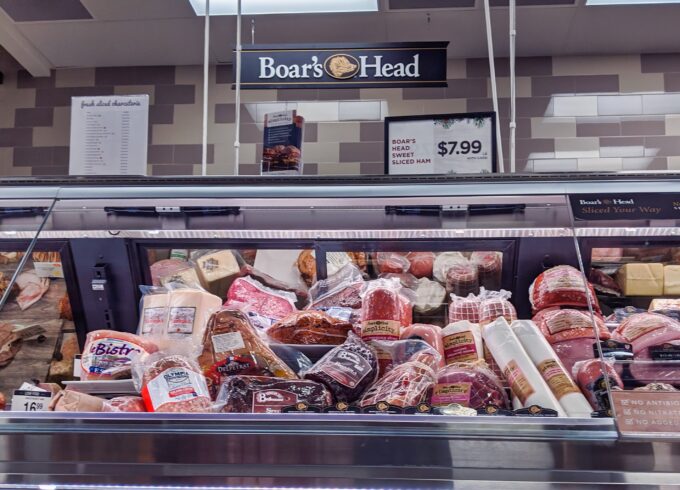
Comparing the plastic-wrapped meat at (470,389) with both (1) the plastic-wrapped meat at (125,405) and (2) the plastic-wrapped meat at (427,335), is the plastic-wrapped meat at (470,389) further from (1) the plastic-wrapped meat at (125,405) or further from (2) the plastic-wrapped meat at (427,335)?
(1) the plastic-wrapped meat at (125,405)

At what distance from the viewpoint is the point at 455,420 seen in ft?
4.48

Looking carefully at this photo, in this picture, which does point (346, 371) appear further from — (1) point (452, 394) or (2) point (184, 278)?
(2) point (184, 278)

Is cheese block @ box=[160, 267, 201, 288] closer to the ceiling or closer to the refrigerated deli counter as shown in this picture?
the refrigerated deli counter

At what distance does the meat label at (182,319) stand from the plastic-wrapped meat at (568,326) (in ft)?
3.36

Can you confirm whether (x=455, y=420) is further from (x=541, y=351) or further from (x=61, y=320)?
(x=61, y=320)

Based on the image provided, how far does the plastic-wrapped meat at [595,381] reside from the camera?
1.55 meters

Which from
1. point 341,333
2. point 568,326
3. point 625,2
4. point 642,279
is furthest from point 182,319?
point 625,2

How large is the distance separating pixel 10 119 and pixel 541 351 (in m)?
4.93

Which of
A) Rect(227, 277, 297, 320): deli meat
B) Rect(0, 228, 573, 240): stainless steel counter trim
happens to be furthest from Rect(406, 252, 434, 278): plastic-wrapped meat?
Rect(227, 277, 297, 320): deli meat

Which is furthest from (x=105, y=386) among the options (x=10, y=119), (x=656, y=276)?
(x=10, y=119)

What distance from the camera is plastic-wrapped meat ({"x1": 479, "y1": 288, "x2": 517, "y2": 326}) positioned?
2154mm

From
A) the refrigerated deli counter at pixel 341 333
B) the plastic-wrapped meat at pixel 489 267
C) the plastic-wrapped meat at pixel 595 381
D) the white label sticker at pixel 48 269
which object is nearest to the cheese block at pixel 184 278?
the refrigerated deli counter at pixel 341 333

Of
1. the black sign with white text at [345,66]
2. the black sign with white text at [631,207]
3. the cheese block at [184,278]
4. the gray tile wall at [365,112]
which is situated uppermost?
the gray tile wall at [365,112]

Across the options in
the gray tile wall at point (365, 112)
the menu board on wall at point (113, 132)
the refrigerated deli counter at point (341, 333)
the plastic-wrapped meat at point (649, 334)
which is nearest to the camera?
the refrigerated deli counter at point (341, 333)
